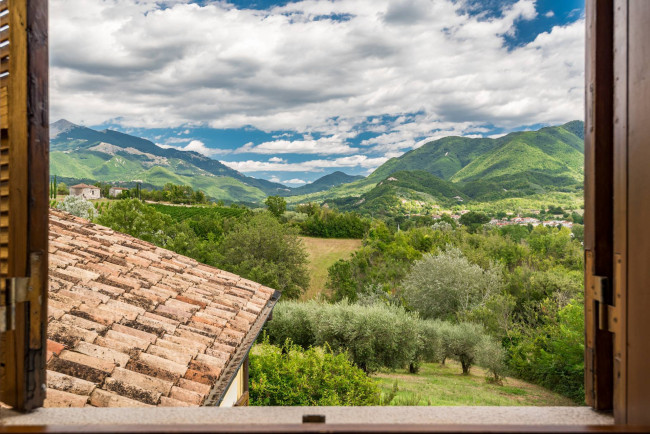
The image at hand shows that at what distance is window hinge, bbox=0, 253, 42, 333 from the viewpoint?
131 centimetres

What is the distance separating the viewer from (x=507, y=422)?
55.4 inches

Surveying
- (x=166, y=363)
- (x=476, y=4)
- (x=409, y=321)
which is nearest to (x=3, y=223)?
(x=166, y=363)

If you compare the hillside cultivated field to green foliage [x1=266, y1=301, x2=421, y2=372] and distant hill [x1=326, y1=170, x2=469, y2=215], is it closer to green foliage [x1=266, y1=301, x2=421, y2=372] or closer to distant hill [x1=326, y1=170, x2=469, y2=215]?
green foliage [x1=266, y1=301, x2=421, y2=372]

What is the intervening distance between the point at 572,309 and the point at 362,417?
18.7 m

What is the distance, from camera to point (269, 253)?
87.5ft

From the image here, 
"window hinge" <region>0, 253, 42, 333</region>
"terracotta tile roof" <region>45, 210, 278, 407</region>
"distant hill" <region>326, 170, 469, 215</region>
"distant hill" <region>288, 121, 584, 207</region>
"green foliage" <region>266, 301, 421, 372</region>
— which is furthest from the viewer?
"distant hill" <region>288, 121, 584, 207</region>

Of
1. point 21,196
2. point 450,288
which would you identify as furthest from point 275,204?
point 21,196

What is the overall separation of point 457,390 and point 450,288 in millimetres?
9721

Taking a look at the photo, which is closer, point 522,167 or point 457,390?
point 457,390

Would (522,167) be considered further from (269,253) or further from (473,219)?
(269,253)

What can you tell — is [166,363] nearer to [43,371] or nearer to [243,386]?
[43,371]

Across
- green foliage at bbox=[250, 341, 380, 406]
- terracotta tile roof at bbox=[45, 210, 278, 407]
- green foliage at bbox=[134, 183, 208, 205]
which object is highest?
green foliage at bbox=[134, 183, 208, 205]

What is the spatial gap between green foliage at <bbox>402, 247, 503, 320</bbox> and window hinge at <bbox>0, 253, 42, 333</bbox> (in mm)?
23203

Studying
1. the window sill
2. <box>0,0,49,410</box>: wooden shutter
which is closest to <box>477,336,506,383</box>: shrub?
the window sill
